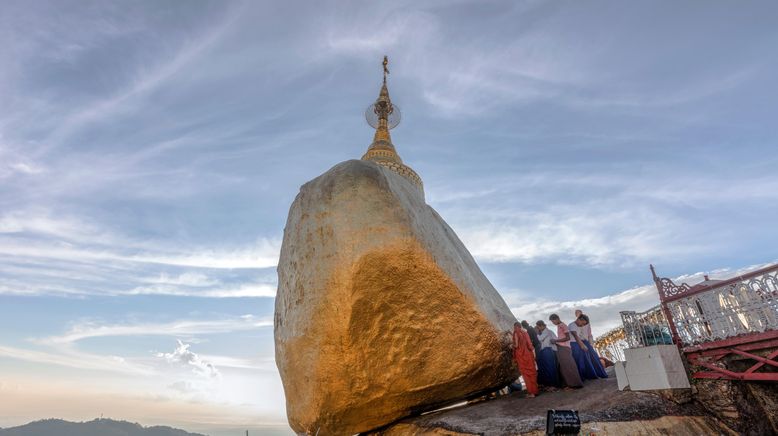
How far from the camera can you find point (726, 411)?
5.71 meters

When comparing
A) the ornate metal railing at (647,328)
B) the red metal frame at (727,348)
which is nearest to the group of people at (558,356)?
the ornate metal railing at (647,328)

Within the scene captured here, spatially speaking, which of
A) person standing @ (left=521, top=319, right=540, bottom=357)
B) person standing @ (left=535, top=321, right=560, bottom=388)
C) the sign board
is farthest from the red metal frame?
the sign board

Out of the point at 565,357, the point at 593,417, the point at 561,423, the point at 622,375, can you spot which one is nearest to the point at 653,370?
the point at 622,375

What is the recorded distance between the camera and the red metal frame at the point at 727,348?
5.48 metres

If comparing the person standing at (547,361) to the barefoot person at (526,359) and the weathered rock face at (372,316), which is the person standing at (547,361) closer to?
the barefoot person at (526,359)

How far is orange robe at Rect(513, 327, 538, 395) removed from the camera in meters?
7.27

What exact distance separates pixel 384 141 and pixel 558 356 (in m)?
17.7

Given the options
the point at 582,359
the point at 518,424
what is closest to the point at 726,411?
the point at 582,359

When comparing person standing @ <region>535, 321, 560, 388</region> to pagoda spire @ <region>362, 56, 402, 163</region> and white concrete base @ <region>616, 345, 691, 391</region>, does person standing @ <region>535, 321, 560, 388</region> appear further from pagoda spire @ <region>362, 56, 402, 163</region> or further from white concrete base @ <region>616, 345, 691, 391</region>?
pagoda spire @ <region>362, 56, 402, 163</region>

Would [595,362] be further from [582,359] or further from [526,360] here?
[526,360]

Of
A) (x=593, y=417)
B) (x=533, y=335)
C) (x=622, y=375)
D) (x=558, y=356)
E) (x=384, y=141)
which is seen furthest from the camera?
(x=384, y=141)

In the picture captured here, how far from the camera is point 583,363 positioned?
7.87m

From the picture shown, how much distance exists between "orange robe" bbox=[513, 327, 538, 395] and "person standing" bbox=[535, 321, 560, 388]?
0.62 m

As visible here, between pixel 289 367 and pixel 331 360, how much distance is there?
1.16m
